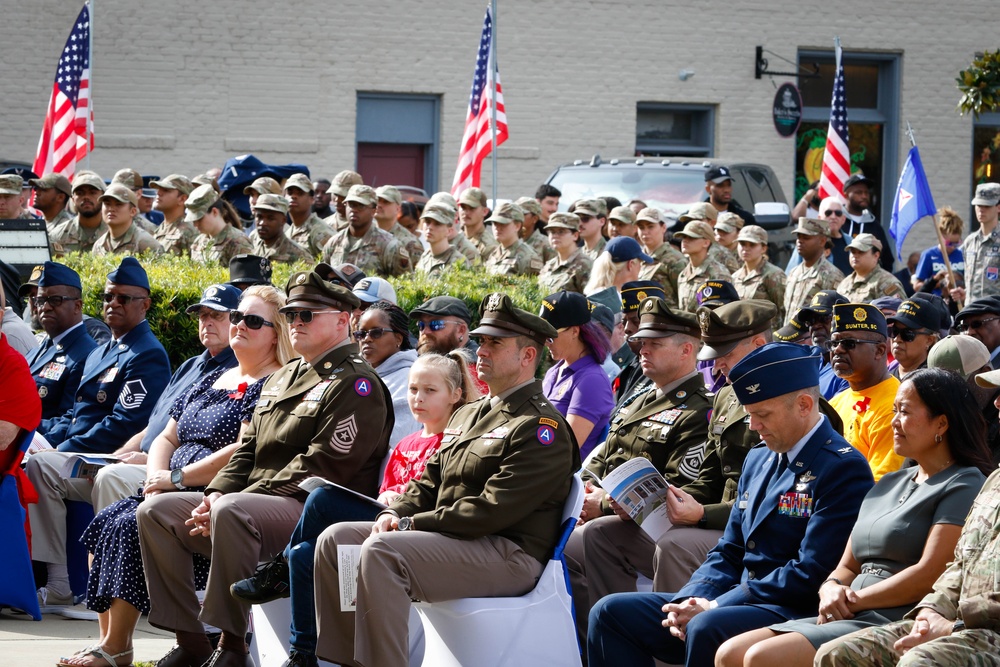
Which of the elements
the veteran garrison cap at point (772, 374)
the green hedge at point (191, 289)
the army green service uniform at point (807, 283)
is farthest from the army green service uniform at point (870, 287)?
the veteran garrison cap at point (772, 374)

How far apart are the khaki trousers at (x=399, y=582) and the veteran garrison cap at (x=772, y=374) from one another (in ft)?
3.91

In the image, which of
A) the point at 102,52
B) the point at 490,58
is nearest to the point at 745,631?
the point at 490,58

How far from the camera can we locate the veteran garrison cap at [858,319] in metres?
6.85

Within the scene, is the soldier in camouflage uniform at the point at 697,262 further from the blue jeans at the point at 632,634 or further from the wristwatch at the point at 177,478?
the blue jeans at the point at 632,634

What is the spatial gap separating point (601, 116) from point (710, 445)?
17.5 m

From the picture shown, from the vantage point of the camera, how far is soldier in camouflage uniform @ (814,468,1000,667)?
14.4 ft

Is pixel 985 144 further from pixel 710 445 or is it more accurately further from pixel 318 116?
pixel 710 445

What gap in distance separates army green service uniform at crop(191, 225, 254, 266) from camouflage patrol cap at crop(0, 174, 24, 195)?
1841mm

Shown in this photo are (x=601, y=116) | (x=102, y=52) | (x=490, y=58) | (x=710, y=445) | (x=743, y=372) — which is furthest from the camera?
(x=601, y=116)

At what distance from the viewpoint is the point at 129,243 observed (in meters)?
13.2

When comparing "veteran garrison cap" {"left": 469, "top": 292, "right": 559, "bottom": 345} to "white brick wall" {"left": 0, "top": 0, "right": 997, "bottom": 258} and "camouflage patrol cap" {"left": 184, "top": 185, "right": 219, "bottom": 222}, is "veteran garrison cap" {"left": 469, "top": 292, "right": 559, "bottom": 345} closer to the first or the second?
"camouflage patrol cap" {"left": 184, "top": 185, "right": 219, "bottom": 222}

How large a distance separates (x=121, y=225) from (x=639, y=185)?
5.85 m

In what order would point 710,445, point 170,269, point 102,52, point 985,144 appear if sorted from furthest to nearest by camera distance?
point 985,144, point 102,52, point 170,269, point 710,445

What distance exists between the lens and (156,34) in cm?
2098
